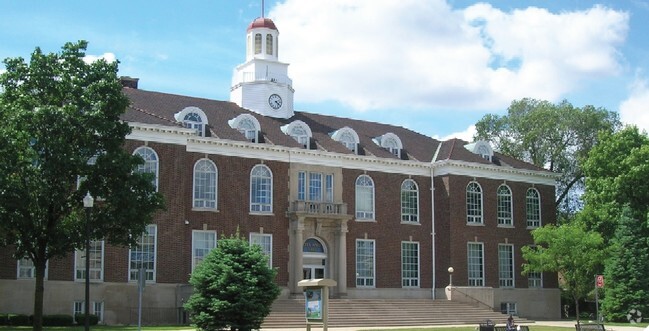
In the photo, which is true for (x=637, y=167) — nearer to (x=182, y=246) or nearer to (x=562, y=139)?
(x=562, y=139)

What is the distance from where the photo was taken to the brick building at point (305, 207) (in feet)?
142

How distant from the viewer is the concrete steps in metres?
43.0

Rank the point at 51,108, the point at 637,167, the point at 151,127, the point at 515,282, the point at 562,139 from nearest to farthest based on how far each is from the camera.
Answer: the point at 51,108 < the point at 151,127 < the point at 637,167 < the point at 515,282 < the point at 562,139

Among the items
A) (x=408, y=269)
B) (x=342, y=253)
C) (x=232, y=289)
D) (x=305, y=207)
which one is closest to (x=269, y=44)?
(x=305, y=207)

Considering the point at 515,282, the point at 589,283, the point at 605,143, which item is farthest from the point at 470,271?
the point at 605,143

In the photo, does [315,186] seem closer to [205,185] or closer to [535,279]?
[205,185]

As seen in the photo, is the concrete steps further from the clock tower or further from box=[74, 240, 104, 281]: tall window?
the clock tower

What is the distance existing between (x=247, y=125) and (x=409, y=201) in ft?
37.8

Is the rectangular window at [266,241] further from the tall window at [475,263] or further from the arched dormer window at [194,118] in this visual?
the tall window at [475,263]

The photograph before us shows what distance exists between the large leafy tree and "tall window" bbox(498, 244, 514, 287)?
A: 38.8 feet

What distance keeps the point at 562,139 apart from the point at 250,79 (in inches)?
1018

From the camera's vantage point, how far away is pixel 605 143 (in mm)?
53875

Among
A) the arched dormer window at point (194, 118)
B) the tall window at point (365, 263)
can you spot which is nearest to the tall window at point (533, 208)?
the tall window at point (365, 263)

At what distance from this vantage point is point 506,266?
5572cm
